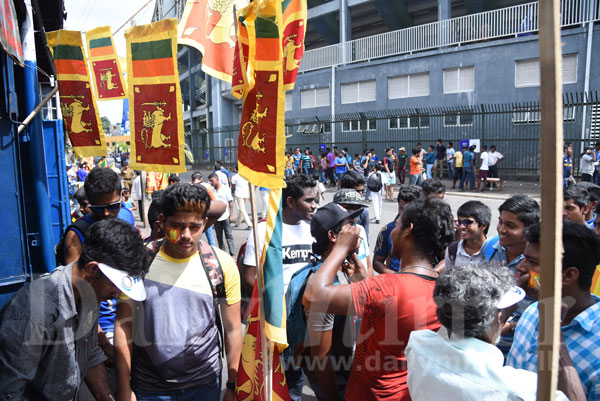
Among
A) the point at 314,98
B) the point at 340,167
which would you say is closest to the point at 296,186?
the point at 340,167

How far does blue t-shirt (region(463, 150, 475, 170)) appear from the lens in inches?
620

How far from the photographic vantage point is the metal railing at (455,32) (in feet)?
54.2

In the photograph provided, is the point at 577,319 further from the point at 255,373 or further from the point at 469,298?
the point at 255,373

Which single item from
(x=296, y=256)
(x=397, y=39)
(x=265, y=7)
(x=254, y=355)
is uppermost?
(x=397, y=39)

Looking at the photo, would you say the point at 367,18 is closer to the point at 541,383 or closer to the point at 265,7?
the point at 265,7

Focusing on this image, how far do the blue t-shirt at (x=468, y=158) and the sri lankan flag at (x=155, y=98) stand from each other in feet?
45.6

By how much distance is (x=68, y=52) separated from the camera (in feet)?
14.4

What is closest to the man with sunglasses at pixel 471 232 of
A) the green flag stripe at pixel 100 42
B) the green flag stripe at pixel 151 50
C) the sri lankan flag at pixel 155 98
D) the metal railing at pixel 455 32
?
the sri lankan flag at pixel 155 98

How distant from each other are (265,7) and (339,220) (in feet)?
3.94

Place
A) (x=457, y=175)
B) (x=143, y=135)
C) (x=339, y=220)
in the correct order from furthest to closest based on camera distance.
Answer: (x=457, y=175) → (x=143, y=135) → (x=339, y=220)

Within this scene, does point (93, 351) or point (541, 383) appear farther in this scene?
A: point (93, 351)

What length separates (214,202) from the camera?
3801mm

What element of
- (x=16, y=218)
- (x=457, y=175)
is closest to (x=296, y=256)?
(x=16, y=218)

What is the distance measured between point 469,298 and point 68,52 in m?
4.37
